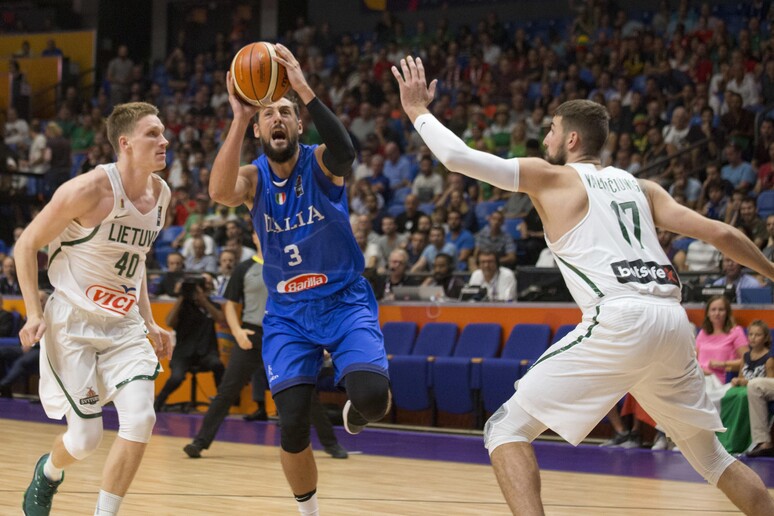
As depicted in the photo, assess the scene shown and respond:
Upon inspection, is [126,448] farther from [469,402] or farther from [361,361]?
[469,402]

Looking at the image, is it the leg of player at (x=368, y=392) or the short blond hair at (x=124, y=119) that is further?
the short blond hair at (x=124, y=119)

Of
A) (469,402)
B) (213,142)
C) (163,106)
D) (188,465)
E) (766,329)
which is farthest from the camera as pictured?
(163,106)

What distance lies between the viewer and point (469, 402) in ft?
33.8

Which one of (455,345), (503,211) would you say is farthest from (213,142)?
(455,345)

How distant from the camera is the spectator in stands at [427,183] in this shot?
14242 millimetres

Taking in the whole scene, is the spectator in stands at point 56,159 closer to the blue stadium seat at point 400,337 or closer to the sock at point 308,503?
the blue stadium seat at point 400,337

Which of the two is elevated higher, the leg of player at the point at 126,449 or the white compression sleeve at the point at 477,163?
the white compression sleeve at the point at 477,163

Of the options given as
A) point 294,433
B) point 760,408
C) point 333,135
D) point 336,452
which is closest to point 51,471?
point 294,433

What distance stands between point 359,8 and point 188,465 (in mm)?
14887

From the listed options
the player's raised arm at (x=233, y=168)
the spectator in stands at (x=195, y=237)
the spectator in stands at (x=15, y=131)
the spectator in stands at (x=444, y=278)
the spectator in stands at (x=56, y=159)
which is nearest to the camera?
the player's raised arm at (x=233, y=168)

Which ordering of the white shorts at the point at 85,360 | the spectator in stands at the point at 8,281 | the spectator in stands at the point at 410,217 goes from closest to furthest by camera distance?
the white shorts at the point at 85,360, the spectator in stands at the point at 410,217, the spectator in stands at the point at 8,281

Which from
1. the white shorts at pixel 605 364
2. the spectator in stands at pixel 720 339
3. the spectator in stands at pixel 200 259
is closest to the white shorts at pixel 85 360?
the white shorts at pixel 605 364

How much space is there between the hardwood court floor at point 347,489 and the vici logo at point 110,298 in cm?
147

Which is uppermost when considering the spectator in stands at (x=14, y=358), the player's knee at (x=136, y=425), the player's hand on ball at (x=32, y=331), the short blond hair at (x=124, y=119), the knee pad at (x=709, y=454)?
the short blond hair at (x=124, y=119)
